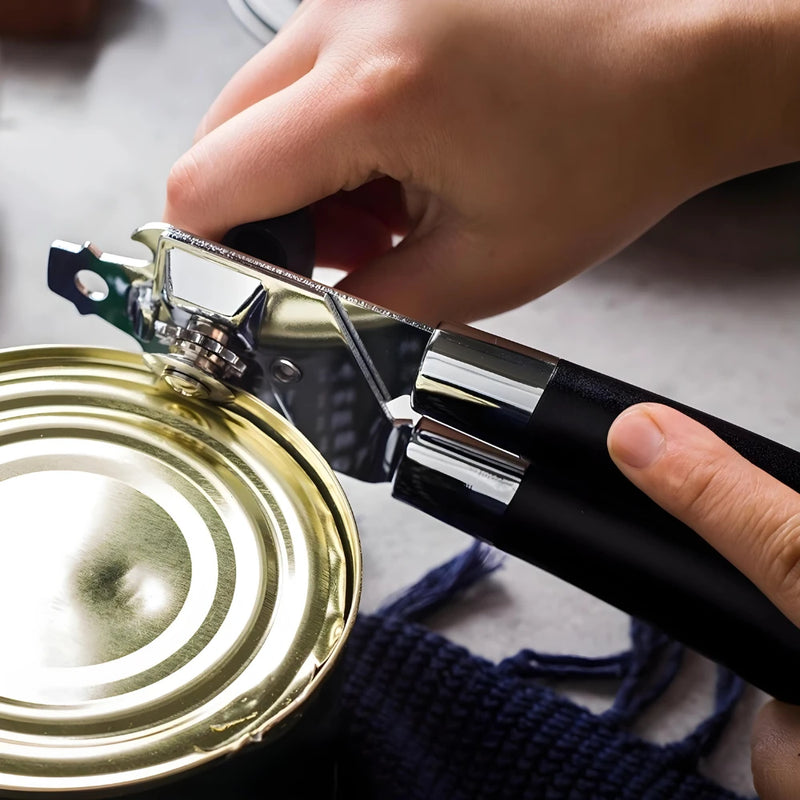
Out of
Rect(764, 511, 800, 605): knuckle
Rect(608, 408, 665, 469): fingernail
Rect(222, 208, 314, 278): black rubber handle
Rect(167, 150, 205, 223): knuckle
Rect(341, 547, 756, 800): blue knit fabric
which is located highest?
Rect(167, 150, 205, 223): knuckle

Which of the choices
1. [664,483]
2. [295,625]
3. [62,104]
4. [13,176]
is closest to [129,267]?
[295,625]

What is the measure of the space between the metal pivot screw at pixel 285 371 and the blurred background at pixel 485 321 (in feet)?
0.91

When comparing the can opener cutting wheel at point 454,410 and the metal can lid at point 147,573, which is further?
the can opener cutting wheel at point 454,410

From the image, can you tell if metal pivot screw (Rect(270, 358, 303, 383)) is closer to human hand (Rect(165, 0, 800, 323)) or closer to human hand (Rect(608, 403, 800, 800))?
human hand (Rect(165, 0, 800, 323))

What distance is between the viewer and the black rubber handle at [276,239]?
2.55 ft

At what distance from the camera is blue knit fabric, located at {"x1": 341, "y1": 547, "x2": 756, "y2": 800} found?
824mm

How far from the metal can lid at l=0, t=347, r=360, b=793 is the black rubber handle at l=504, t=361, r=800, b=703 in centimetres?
14

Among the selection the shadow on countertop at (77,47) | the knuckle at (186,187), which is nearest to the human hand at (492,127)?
the knuckle at (186,187)

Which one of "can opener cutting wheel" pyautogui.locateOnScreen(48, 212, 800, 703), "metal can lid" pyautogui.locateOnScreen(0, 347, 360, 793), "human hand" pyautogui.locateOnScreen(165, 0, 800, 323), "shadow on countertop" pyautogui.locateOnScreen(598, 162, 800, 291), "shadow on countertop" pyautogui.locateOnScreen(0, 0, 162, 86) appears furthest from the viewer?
"shadow on countertop" pyautogui.locateOnScreen(0, 0, 162, 86)

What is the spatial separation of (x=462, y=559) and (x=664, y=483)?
369 mm

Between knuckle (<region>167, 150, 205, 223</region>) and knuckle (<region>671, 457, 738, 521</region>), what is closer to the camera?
knuckle (<region>671, 457, 738, 521</region>)

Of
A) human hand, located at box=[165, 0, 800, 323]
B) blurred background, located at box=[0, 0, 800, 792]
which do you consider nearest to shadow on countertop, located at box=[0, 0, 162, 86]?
blurred background, located at box=[0, 0, 800, 792]

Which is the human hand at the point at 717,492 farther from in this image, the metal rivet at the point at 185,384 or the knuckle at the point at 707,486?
the metal rivet at the point at 185,384

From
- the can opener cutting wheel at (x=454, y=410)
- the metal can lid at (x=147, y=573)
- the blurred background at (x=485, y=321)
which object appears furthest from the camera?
the blurred background at (x=485, y=321)
